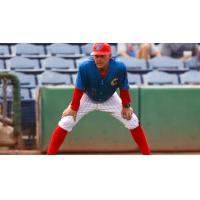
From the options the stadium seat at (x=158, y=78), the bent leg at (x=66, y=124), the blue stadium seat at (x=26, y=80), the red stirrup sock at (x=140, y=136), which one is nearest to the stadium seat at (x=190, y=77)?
the stadium seat at (x=158, y=78)

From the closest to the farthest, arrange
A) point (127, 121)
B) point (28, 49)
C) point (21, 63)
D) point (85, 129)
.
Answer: point (127, 121) → point (85, 129) → point (21, 63) → point (28, 49)

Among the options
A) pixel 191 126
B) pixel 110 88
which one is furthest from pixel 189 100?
pixel 110 88

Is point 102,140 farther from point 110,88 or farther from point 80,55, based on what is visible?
point 80,55

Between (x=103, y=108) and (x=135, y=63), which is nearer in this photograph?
(x=103, y=108)

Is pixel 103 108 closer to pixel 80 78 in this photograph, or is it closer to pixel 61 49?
pixel 80 78

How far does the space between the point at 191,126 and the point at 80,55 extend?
1759mm

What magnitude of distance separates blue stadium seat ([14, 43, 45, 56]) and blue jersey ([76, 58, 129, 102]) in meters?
2.41

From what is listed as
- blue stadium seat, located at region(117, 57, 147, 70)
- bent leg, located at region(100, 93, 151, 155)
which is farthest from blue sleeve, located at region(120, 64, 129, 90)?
A: blue stadium seat, located at region(117, 57, 147, 70)

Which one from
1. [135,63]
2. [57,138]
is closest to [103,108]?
[57,138]

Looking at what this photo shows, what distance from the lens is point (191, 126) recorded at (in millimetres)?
3977

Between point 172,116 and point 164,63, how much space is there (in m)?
1.41

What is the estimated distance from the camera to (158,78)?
496 cm

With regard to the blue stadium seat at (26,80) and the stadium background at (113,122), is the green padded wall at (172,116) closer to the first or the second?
the stadium background at (113,122)

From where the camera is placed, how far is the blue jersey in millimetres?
2986
